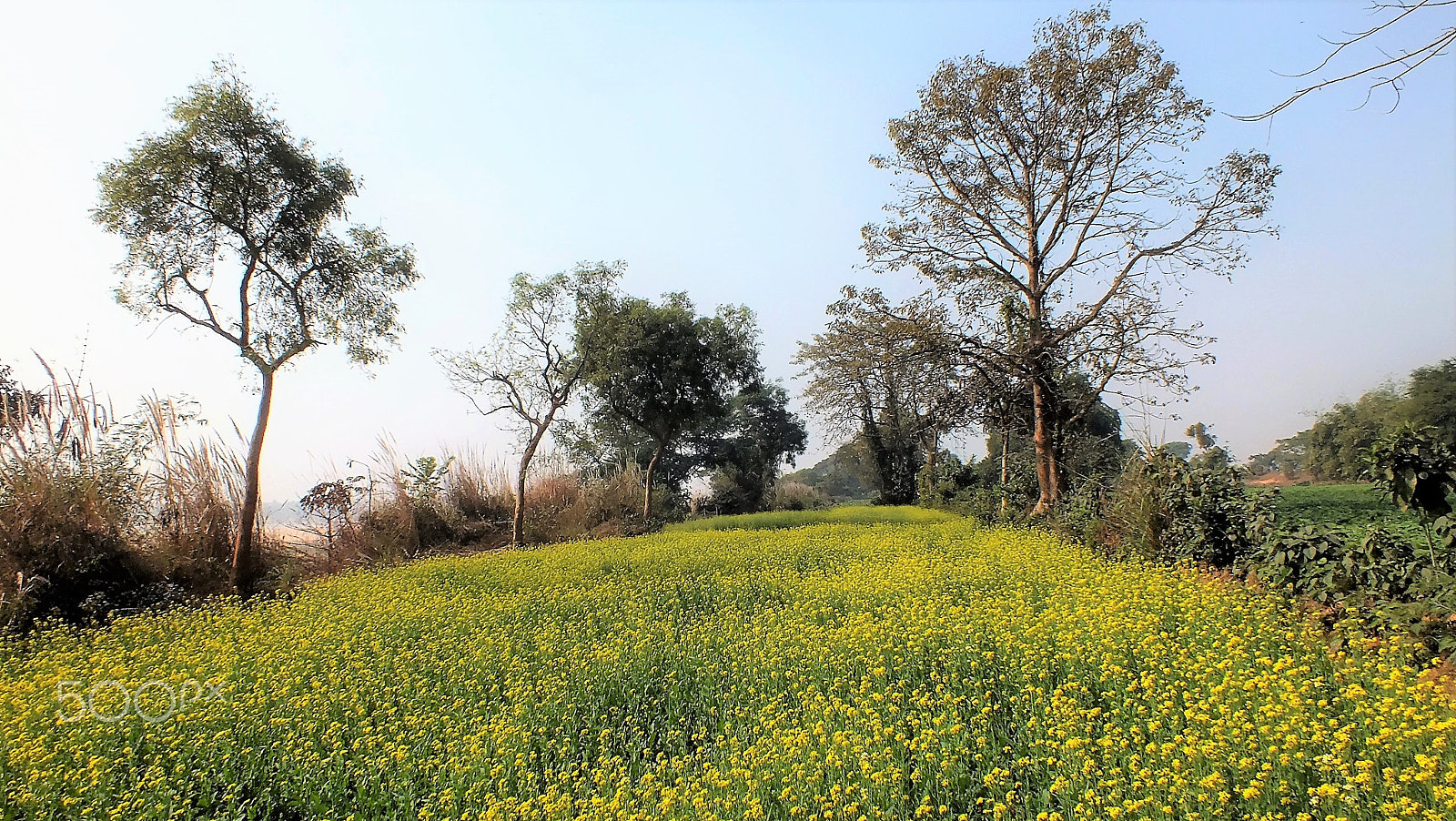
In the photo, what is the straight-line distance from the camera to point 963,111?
14.6 m

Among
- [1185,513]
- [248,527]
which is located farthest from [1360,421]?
[248,527]

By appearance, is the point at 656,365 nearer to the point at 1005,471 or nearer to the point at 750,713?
the point at 1005,471

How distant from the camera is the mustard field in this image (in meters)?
2.77

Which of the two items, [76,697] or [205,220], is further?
[205,220]

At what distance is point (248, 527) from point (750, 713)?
871 centimetres

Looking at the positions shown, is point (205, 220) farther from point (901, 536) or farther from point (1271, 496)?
point (1271, 496)

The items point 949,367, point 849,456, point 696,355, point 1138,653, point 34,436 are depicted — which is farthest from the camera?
point 849,456

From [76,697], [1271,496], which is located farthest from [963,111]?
[76,697]

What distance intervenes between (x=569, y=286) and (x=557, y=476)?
5336 millimetres

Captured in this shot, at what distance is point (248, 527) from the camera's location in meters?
9.09

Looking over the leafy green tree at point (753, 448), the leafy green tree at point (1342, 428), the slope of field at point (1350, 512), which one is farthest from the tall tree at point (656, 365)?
the leafy green tree at point (1342, 428)
